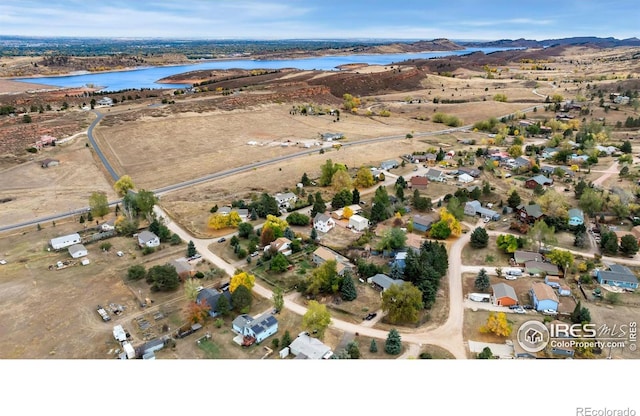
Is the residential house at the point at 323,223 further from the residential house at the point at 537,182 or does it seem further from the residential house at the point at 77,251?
the residential house at the point at 537,182

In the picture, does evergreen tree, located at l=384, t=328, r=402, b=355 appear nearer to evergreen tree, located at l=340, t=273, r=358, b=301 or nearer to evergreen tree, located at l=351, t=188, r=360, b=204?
evergreen tree, located at l=340, t=273, r=358, b=301

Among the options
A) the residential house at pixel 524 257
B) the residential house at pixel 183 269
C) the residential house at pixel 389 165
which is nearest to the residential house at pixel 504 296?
the residential house at pixel 524 257

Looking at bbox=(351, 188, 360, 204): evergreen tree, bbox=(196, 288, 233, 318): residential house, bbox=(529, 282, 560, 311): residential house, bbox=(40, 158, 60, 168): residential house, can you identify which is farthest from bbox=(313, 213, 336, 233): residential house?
bbox=(40, 158, 60, 168): residential house

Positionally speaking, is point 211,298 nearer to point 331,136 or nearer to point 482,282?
point 482,282

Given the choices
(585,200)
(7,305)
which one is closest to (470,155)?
(585,200)

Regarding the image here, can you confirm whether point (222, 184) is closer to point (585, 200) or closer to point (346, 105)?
point (585, 200)

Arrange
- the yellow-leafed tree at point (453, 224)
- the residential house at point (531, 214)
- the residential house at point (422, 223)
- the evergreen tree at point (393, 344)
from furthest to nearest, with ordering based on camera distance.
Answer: the residential house at point (531, 214) < the residential house at point (422, 223) < the yellow-leafed tree at point (453, 224) < the evergreen tree at point (393, 344)

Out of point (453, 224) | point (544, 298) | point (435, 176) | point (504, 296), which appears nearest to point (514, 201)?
point (453, 224)
